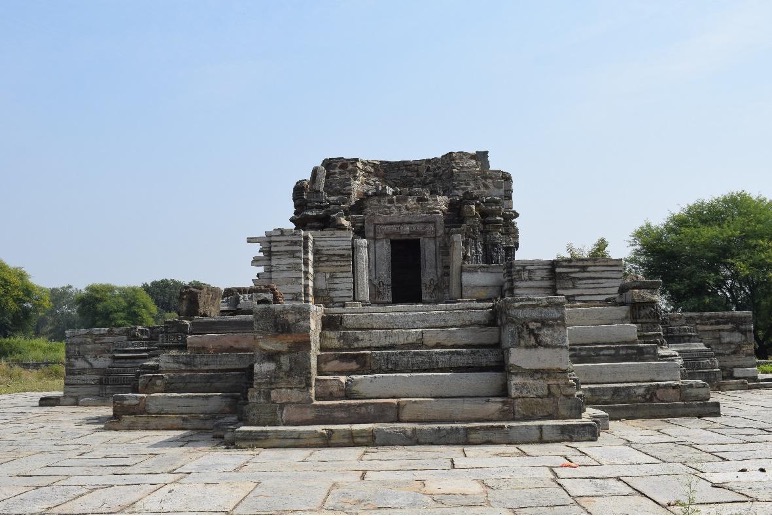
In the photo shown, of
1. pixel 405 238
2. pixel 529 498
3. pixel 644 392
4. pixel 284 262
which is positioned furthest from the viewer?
pixel 405 238

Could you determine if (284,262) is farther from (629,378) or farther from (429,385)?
(629,378)

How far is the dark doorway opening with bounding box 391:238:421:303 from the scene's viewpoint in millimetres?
18094

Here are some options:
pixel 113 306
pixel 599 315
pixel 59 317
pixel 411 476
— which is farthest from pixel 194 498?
pixel 59 317

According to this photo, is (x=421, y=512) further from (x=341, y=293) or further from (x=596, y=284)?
(x=341, y=293)

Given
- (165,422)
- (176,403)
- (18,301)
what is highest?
(18,301)

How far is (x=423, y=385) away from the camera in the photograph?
6543mm

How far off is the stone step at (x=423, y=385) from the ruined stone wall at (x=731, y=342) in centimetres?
675

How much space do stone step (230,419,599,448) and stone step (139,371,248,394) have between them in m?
1.86

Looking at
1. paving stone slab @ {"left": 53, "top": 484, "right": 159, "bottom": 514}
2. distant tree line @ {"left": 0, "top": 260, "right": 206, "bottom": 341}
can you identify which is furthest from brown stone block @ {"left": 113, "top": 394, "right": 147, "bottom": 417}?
distant tree line @ {"left": 0, "top": 260, "right": 206, "bottom": 341}

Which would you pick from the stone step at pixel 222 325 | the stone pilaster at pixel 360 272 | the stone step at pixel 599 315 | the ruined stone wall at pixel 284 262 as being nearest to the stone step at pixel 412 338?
the stone step at pixel 222 325

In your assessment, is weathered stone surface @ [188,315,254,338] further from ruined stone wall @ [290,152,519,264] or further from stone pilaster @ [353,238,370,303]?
ruined stone wall @ [290,152,519,264]

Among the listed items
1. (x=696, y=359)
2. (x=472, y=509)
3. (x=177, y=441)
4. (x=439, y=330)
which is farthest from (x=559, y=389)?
(x=696, y=359)

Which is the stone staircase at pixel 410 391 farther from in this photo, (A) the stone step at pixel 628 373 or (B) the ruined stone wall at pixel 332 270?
(B) the ruined stone wall at pixel 332 270

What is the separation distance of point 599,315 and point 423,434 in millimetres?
3809
